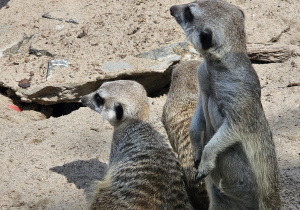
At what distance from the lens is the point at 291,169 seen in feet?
11.7

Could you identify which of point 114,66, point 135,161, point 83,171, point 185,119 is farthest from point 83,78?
point 135,161

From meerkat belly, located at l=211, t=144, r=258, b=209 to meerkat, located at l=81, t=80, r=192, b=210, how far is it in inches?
15.9

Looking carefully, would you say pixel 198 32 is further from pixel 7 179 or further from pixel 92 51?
pixel 92 51

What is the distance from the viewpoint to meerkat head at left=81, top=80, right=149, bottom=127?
344 cm

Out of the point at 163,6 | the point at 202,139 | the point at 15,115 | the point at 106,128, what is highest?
the point at 202,139

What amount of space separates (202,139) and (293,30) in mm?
Result: 3218

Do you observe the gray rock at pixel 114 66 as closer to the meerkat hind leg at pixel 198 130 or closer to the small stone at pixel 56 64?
the small stone at pixel 56 64

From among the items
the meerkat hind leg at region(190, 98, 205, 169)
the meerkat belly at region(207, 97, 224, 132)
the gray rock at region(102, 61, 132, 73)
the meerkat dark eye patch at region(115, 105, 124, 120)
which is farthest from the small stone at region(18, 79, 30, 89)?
the meerkat belly at region(207, 97, 224, 132)

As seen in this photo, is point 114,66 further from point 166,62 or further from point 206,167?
point 206,167

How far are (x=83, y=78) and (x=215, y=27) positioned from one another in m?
2.63

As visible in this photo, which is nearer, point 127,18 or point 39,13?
point 127,18

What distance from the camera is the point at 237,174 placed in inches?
107

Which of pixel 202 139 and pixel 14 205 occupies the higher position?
pixel 202 139

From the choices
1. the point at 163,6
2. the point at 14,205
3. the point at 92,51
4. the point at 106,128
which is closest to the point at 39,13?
the point at 92,51
